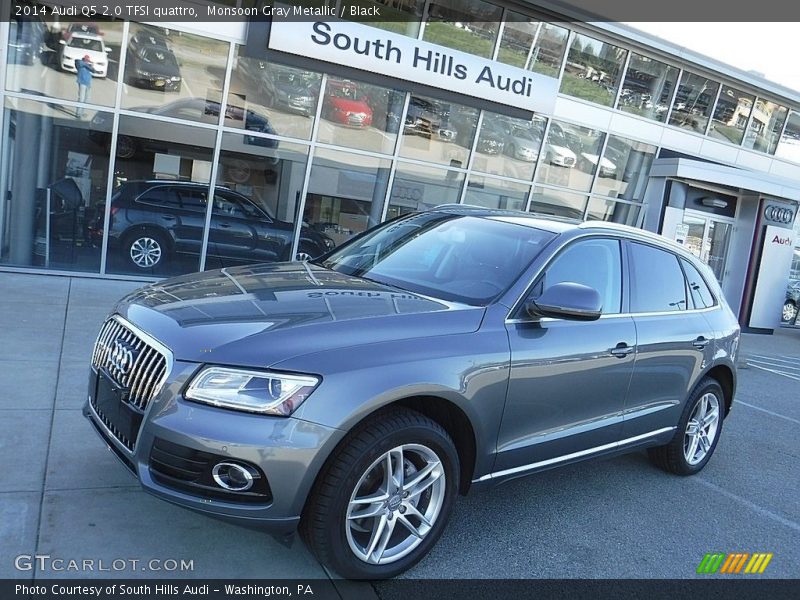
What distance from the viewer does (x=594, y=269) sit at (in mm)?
4375

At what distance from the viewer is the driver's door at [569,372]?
3695mm

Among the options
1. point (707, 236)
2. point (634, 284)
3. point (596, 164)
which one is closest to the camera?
point (634, 284)

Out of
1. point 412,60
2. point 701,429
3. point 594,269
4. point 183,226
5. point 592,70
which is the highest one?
point 592,70

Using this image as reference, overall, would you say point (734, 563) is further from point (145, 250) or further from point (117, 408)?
point (145, 250)

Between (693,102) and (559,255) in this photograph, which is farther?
(693,102)

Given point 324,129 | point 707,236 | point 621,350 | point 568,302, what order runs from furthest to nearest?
point 707,236, point 324,129, point 621,350, point 568,302

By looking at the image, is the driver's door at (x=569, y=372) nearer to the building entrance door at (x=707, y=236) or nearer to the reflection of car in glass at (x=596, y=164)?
the reflection of car in glass at (x=596, y=164)

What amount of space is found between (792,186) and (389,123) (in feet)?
34.9

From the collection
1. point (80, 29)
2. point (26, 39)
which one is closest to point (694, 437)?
point (80, 29)

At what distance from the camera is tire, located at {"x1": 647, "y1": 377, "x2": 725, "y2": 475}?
5168mm

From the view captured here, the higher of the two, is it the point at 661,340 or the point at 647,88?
the point at 647,88

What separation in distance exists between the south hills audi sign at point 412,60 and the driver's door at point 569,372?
24.2 feet

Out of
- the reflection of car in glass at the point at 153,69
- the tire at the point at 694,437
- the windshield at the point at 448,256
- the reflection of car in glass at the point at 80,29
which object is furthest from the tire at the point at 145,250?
the tire at the point at 694,437

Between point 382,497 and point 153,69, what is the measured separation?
8669 millimetres
